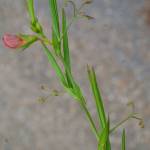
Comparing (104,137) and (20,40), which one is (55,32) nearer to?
(20,40)

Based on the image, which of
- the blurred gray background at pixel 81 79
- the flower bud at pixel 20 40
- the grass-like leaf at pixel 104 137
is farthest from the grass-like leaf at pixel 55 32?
the blurred gray background at pixel 81 79

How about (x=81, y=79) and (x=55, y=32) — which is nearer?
(x=55, y=32)

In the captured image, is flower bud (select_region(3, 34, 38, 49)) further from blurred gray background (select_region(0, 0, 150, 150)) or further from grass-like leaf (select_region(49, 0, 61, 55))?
blurred gray background (select_region(0, 0, 150, 150))

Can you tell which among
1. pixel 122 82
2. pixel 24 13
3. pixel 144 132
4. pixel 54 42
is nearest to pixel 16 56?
pixel 24 13

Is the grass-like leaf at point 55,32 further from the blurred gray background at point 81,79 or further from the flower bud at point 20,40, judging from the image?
the blurred gray background at point 81,79

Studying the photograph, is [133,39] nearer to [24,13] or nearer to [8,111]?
[24,13]

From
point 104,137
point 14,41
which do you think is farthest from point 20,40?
point 104,137

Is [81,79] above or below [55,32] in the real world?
below

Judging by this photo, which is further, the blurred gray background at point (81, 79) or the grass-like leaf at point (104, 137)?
the blurred gray background at point (81, 79)
